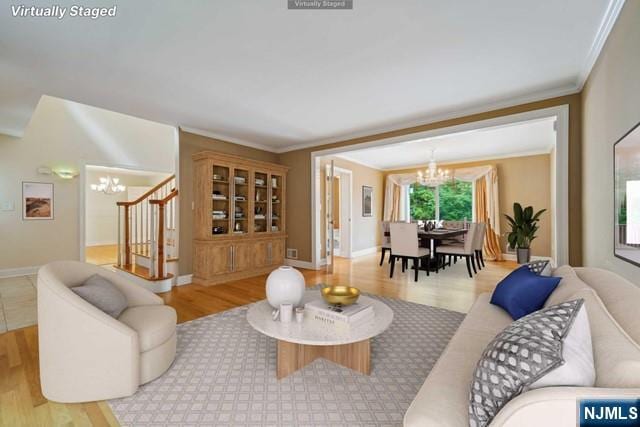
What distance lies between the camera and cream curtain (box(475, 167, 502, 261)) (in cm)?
675

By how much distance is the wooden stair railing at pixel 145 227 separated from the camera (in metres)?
4.25

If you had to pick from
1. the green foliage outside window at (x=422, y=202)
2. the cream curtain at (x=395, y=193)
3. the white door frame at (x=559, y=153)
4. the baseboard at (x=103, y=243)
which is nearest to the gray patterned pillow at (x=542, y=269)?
the white door frame at (x=559, y=153)

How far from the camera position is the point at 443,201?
775 centimetres

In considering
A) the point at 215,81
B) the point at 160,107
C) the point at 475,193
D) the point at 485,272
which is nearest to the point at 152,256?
the point at 160,107

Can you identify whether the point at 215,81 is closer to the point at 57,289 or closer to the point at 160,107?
the point at 160,107

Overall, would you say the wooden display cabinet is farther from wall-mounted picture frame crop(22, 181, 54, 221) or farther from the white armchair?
wall-mounted picture frame crop(22, 181, 54, 221)

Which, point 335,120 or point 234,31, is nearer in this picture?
point 234,31

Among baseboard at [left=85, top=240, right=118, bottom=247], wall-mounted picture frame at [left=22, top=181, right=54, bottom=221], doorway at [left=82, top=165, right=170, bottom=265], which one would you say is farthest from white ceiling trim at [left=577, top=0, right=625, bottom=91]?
baseboard at [left=85, top=240, right=118, bottom=247]

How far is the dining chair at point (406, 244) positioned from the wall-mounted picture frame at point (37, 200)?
20.3ft

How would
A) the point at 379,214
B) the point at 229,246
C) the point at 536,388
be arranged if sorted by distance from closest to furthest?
1. the point at 536,388
2. the point at 229,246
3. the point at 379,214

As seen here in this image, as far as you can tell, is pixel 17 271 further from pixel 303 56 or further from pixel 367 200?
pixel 367 200

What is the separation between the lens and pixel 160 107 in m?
3.71

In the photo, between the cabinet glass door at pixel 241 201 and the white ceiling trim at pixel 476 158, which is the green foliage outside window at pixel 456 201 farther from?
the cabinet glass door at pixel 241 201

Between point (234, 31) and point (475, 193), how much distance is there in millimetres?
6699
